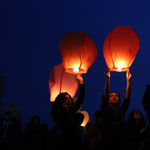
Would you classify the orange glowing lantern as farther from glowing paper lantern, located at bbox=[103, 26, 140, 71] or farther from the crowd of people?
glowing paper lantern, located at bbox=[103, 26, 140, 71]

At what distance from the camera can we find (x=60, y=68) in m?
5.22

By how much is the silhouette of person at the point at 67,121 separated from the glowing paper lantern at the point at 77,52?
27.1 inches

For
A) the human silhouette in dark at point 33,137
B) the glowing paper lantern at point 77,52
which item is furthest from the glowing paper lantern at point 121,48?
the human silhouette in dark at point 33,137

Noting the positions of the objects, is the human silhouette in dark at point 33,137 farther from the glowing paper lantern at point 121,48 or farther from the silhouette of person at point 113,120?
the glowing paper lantern at point 121,48

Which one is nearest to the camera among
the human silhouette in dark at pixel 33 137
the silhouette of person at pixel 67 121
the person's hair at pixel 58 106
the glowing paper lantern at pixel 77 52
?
the silhouette of person at pixel 67 121

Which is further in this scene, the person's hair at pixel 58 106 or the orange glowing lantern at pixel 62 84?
the orange glowing lantern at pixel 62 84

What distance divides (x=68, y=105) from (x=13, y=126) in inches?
116

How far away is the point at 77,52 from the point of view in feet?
14.2

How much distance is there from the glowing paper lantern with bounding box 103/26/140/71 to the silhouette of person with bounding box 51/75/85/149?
0.98 meters

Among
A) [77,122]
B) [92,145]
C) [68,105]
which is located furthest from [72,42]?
[92,145]

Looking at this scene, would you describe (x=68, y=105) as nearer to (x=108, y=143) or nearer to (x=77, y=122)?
(x=77, y=122)

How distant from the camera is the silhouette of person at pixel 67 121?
342cm

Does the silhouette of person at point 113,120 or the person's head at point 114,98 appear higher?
the person's head at point 114,98

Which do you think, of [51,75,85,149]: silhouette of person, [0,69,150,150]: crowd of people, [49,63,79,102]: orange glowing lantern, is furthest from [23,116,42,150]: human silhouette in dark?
[51,75,85,149]: silhouette of person
